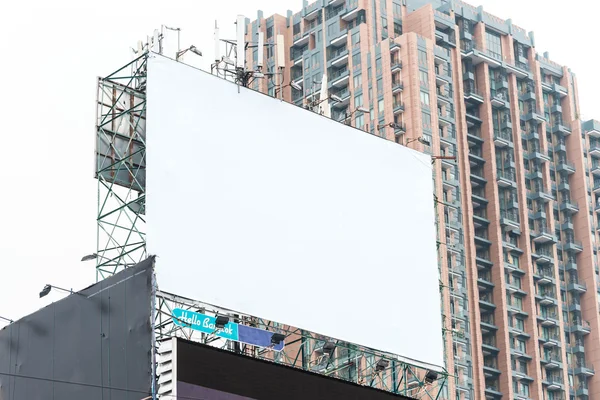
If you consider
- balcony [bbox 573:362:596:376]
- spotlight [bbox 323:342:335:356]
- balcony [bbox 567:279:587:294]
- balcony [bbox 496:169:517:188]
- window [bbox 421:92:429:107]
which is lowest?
spotlight [bbox 323:342:335:356]

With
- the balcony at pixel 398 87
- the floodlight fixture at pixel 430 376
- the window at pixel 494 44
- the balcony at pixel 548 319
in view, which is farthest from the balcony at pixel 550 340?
the floodlight fixture at pixel 430 376

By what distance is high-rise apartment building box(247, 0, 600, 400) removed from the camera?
364 ft

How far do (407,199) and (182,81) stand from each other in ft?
36.8

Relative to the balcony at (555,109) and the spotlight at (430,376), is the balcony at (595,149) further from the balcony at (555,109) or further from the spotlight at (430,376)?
the spotlight at (430,376)

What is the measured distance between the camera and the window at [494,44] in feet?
411

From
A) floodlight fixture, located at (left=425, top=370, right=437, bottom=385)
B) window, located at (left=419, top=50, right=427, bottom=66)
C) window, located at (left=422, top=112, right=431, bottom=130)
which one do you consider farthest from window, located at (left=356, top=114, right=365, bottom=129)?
floodlight fixture, located at (left=425, top=370, right=437, bottom=385)

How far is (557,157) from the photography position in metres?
127

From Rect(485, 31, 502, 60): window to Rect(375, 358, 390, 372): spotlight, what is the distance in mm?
81456

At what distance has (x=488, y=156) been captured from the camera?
120 m

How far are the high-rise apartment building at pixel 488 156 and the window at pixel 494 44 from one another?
0.17m

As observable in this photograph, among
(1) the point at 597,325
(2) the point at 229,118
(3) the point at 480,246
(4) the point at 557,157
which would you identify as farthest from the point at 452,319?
(2) the point at 229,118

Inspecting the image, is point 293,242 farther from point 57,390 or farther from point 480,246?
point 480,246

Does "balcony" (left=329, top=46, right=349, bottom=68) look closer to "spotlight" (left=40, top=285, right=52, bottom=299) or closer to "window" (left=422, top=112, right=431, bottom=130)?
"window" (left=422, top=112, right=431, bottom=130)

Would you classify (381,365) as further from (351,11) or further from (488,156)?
(488,156)
